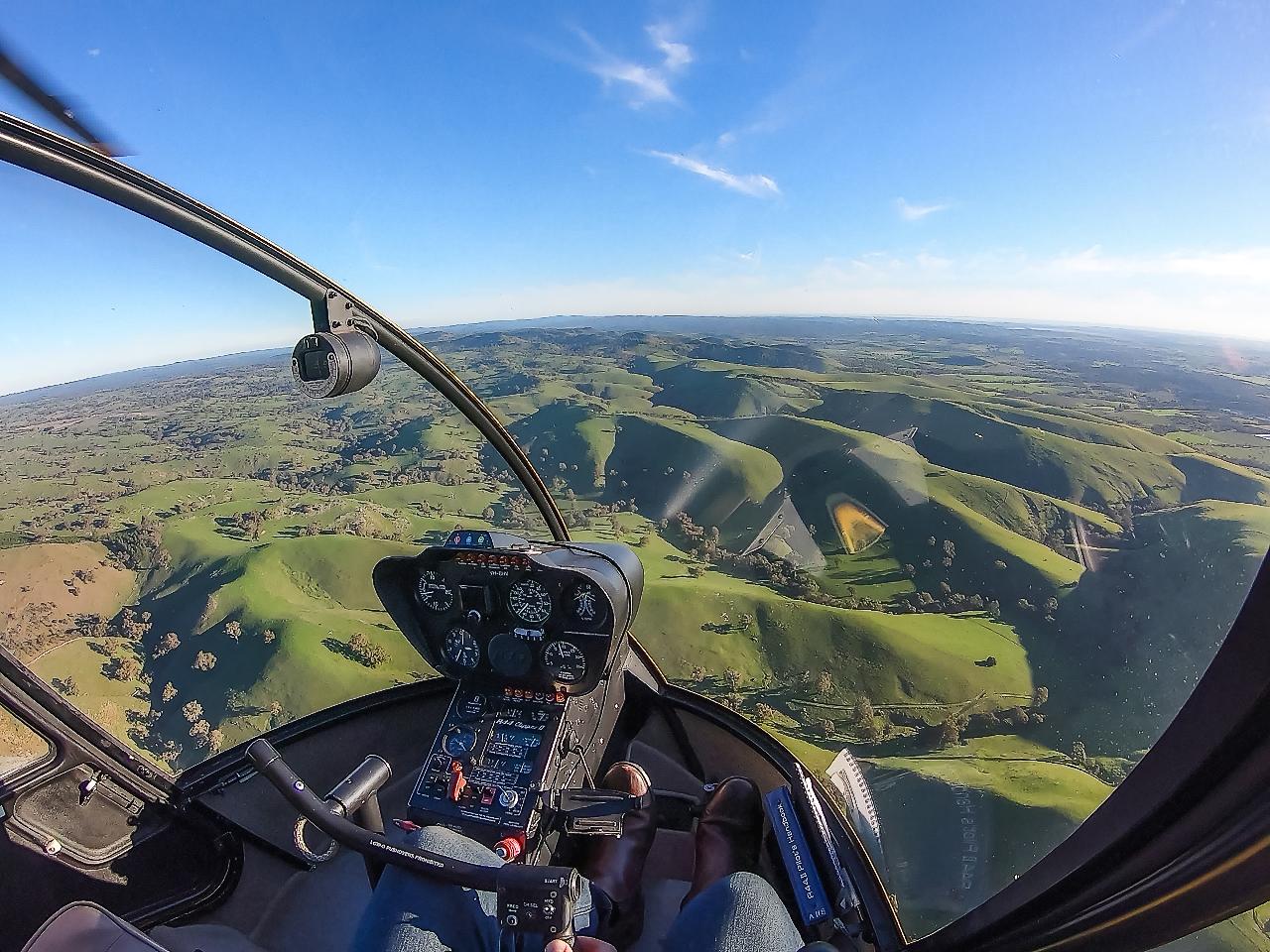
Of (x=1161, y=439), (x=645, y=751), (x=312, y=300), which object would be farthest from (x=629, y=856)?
(x=1161, y=439)

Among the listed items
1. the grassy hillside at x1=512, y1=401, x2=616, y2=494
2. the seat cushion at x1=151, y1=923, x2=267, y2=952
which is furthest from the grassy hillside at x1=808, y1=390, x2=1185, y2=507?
the seat cushion at x1=151, y1=923, x2=267, y2=952

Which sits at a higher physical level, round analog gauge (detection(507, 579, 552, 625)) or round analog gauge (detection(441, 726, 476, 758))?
round analog gauge (detection(507, 579, 552, 625))

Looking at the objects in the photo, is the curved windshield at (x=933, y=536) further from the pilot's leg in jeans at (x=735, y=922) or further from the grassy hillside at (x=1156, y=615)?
the pilot's leg in jeans at (x=735, y=922)

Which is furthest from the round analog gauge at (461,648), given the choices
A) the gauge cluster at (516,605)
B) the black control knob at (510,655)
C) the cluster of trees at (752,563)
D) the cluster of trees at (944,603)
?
the cluster of trees at (752,563)

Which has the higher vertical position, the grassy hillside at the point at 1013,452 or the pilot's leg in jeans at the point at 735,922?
the grassy hillside at the point at 1013,452

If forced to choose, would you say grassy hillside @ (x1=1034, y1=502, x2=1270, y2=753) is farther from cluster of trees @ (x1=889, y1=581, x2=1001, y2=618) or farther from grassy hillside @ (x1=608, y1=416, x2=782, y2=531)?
grassy hillside @ (x1=608, y1=416, x2=782, y2=531)

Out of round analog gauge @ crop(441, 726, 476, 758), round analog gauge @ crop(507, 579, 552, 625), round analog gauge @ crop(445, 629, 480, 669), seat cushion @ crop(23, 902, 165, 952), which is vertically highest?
seat cushion @ crop(23, 902, 165, 952)
